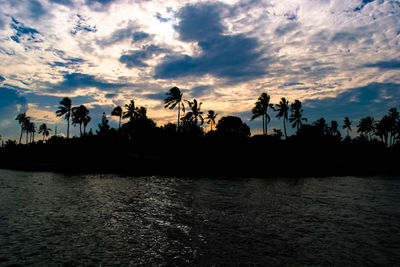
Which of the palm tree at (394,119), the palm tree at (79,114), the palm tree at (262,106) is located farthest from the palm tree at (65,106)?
the palm tree at (394,119)

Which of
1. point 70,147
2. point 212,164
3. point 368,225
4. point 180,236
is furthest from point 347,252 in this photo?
point 70,147

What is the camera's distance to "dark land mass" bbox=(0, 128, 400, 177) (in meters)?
56.5

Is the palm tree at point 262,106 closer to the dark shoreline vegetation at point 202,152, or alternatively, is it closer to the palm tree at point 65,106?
the dark shoreline vegetation at point 202,152

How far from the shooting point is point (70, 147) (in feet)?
222

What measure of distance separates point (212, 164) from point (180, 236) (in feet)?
153

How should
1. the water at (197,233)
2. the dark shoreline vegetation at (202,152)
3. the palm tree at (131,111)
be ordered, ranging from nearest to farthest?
the water at (197,233) → the dark shoreline vegetation at (202,152) → the palm tree at (131,111)

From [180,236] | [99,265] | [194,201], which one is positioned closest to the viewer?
[99,265]

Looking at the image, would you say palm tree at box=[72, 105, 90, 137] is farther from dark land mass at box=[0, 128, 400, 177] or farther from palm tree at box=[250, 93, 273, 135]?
palm tree at box=[250, 93, 273, 135]

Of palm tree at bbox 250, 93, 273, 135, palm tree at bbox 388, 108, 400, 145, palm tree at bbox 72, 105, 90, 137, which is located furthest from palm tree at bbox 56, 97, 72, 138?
palm tree at bbox 388, 108, 400, 145

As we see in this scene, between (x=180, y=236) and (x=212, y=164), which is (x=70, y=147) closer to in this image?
(x=212, y=164)

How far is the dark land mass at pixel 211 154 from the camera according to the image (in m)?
56.5

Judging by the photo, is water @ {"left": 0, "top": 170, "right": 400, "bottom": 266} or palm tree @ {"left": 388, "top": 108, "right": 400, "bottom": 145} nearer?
water @ {"left": 0, "top": 170, "right": 400, "bottom": 266}

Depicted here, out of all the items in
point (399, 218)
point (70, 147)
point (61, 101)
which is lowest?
point (399, 218)

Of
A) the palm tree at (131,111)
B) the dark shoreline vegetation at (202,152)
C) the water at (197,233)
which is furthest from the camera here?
the palm tree at (131,111)
